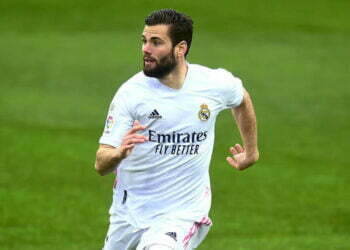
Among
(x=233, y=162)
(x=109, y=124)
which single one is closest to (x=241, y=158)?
(x=233, y=162)

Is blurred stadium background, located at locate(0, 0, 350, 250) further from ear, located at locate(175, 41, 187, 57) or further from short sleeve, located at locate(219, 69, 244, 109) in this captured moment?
ear, located at locate(175, 41, 187, 57)

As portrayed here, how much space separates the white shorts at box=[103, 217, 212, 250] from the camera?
10352 millimetres

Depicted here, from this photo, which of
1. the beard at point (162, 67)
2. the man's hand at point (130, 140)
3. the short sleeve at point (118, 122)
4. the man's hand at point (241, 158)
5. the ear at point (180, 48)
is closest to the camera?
the man's hand at point (130, 140)

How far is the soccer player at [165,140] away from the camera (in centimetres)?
1027

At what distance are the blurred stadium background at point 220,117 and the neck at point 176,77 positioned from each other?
17.2ft

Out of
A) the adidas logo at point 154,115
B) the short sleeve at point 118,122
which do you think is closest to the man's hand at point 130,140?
the short sleeve at point 118,122

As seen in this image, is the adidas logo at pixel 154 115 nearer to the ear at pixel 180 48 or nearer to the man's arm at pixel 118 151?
the man's arm at pixel 118 151

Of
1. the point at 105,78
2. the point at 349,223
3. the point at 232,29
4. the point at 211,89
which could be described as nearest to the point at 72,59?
the point at 105,78

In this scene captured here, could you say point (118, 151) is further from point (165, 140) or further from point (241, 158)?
point (241, 158)

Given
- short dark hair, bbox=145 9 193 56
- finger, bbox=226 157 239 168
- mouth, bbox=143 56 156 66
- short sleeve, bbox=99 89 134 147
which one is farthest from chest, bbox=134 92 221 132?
finger, bbox=226 157 239 168

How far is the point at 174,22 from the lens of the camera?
10414mm

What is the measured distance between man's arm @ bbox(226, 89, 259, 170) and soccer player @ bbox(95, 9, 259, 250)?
317 millimetres

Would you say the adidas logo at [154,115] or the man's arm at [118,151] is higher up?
the adidas logo at [154,115]

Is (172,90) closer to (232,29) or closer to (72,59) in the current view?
(72,59)
